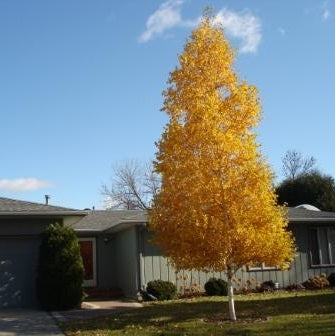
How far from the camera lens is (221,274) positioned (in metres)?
23.4

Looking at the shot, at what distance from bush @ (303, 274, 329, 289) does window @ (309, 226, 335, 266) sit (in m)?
1.25

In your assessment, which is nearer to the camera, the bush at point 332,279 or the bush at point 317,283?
the bush at point 317,283

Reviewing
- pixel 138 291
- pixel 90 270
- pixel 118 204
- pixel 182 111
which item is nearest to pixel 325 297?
pixel 138 291

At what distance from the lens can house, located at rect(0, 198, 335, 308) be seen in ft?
62.5

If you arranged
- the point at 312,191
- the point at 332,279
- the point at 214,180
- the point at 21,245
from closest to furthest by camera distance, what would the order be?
1. the point at 214,180
2. the point at 21,245
3. the point at 332,279
4. the point at 312,191

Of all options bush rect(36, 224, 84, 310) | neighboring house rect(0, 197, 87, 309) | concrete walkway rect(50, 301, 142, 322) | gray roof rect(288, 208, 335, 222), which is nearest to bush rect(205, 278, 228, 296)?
concrete walkway rect(50, 301, 142, 322)

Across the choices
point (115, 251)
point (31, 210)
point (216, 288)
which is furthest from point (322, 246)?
point (31, 210)

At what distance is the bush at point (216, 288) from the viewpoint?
21.6 m

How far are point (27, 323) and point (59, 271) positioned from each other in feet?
11.1

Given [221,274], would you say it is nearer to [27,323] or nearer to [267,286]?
[267,286]

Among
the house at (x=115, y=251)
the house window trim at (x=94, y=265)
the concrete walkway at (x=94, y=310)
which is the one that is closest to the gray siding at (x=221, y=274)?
the house at (x=115, y=251)

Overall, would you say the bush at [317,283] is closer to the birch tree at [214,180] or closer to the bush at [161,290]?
the bush at [161,290]

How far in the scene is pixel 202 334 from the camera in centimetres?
1212

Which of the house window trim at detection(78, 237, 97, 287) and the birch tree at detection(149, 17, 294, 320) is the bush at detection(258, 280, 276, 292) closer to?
the house window trim at detection(78, 237, 97, 287)
